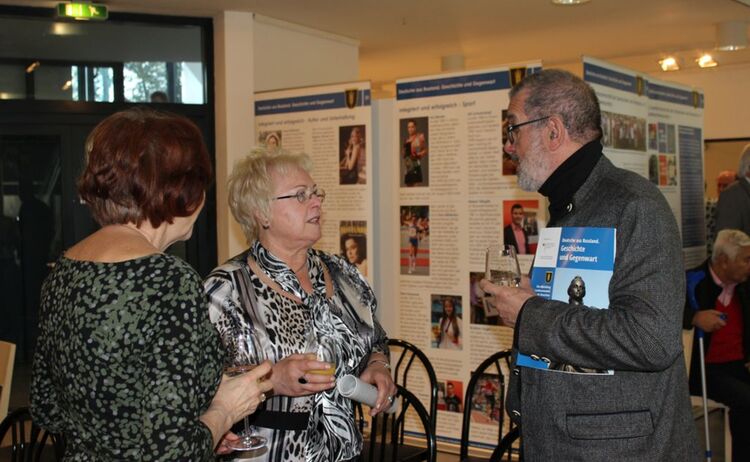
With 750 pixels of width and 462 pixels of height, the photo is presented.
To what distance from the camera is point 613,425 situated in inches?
75.3

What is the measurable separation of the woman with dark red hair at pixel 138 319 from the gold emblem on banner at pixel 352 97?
3.89 metres

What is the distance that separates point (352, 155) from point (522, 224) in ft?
4.40

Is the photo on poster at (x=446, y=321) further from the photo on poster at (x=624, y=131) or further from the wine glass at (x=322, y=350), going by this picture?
the wine glass at (x=322, y=350)

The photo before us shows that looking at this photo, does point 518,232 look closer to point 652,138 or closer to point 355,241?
point 652,138

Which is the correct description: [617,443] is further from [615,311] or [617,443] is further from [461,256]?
[461,256]

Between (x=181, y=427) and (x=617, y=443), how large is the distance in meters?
1.01

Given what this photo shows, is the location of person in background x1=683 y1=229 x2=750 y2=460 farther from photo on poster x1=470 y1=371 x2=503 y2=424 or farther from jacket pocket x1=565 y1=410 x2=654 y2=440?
jacket pocket x1=565 y1=410 x2=654 y2=440

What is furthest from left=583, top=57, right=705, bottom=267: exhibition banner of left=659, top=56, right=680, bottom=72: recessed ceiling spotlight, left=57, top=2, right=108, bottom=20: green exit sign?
left=659, top=56, right=680, bottom=72: recessed ceiling spotlight

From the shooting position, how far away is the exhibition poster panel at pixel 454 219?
4902 mm

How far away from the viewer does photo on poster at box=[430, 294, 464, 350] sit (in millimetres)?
5074

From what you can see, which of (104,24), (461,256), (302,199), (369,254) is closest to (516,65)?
(461,256)

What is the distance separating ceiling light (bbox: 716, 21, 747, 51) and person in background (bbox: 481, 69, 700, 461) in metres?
6.61

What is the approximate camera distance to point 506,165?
4.89 meters

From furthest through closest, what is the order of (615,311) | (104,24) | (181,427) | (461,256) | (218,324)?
(104,24), (461,256), (218,324), (615,311), (181,427)
